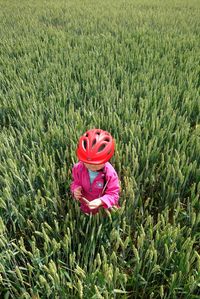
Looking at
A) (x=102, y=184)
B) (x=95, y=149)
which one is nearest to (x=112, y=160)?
(x=102, y=184)

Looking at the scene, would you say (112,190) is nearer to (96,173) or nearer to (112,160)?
(96,173)

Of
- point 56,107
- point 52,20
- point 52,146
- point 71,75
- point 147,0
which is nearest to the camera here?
point 52,146

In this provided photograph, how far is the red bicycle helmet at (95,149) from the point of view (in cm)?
102

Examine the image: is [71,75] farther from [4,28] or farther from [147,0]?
[147,0]

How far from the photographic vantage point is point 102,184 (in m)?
1.14

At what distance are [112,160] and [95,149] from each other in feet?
1.30

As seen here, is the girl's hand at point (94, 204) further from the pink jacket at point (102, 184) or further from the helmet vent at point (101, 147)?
the helmet vent at point (101, 147)

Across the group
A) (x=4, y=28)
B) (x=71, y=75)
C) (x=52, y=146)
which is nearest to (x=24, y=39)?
(x=4, y=28)

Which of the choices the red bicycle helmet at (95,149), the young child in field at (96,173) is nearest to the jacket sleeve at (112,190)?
the young child in field at (96,173)

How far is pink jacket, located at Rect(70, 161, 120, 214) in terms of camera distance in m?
1.11

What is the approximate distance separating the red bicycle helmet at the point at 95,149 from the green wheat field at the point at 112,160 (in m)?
0.15

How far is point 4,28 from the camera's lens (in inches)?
161

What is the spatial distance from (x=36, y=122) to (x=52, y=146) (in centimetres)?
20

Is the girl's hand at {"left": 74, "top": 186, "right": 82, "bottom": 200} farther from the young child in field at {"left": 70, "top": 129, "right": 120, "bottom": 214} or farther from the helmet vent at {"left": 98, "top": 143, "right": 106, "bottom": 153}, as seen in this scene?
the helmet vent at {"left": 98, "top": 143, "right": 106, "bottom": 153}
